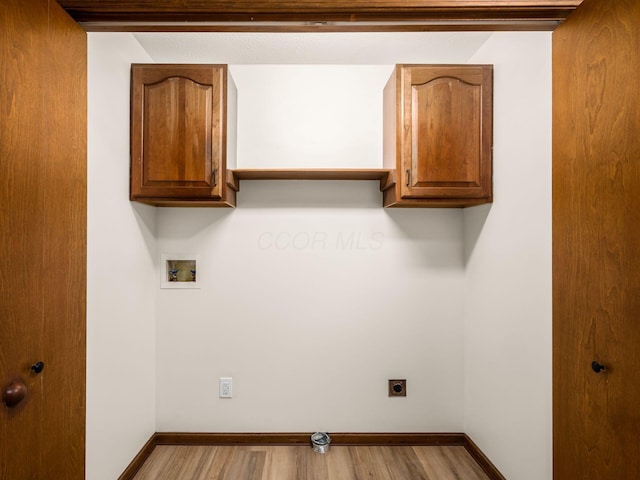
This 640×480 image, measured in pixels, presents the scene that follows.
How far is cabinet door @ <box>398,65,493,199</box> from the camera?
6.70 ft

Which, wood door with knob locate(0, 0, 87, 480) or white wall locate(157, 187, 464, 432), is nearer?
wood door with knob locate(0, 0, 87, 480)

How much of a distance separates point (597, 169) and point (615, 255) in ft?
0.81

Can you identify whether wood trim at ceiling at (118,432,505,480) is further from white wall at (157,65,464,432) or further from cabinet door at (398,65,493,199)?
cabinet door at (398,65,493,199)

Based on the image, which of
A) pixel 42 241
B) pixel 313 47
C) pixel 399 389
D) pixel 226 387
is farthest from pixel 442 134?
A: pixel 226 387

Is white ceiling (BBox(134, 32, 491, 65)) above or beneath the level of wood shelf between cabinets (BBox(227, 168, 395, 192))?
above

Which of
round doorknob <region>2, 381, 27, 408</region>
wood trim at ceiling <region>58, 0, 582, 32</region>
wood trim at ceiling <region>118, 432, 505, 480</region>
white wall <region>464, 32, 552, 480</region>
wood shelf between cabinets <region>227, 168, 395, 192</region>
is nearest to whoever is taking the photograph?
round doorknob <region>2, 381, 27, 408</region>

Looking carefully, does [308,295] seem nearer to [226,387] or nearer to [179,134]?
[226,387]

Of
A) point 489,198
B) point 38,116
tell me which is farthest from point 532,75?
point 38,116

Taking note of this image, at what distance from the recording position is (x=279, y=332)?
8.00 feet

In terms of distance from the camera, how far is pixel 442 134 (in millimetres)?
2047

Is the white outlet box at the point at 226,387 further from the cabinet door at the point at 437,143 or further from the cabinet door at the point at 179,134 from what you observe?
the cabinet door at the point at 437,143

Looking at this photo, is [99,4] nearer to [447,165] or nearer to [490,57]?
[447,165]

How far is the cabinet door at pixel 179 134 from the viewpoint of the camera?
6.68 feet

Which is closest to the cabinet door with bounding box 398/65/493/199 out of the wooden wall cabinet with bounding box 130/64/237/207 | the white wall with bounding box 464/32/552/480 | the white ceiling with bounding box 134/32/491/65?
the white wall with bounding box 464/32/552/480
